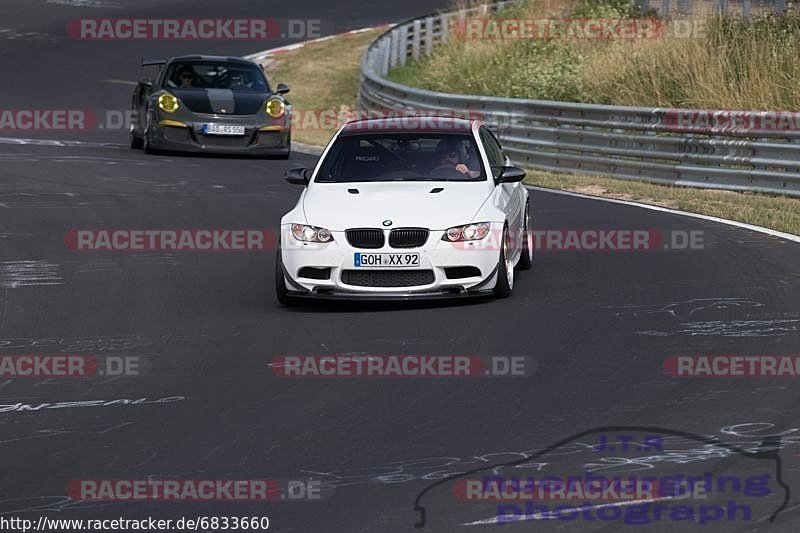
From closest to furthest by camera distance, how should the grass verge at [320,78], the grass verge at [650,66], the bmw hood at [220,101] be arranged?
the bmw hood at [220,101], the grass verge at [650,66], the grass verge at [320,78]

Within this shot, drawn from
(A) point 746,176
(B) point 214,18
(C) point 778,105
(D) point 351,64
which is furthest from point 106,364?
(B) point 214,18

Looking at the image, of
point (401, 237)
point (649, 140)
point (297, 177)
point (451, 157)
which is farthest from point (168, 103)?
point (401, 237)

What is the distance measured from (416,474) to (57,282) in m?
6.34

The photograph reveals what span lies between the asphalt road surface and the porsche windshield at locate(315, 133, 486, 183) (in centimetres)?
104

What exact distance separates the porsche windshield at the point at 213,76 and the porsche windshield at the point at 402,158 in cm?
1105

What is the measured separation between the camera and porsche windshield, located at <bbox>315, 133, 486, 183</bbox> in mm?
12148

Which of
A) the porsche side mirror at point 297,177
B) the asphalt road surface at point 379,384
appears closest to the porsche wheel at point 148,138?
the asphalt road surface at point 379,384

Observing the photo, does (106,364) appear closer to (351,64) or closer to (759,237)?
(759,237)

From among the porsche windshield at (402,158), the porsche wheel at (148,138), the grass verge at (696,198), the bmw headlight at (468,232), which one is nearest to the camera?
the bmw headlight at (468,232)

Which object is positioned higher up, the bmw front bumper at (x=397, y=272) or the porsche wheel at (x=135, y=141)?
the bmw front bumper at (x=397, y=272)

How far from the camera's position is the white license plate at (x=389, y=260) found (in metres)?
11.0

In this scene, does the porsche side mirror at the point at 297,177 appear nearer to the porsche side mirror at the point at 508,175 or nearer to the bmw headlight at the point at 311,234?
the bmw headlight at the point at 311,234

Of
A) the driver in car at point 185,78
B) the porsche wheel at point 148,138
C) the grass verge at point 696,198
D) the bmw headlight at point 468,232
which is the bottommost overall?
the porsche wheel at point 148,138

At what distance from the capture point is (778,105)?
2173 cm
